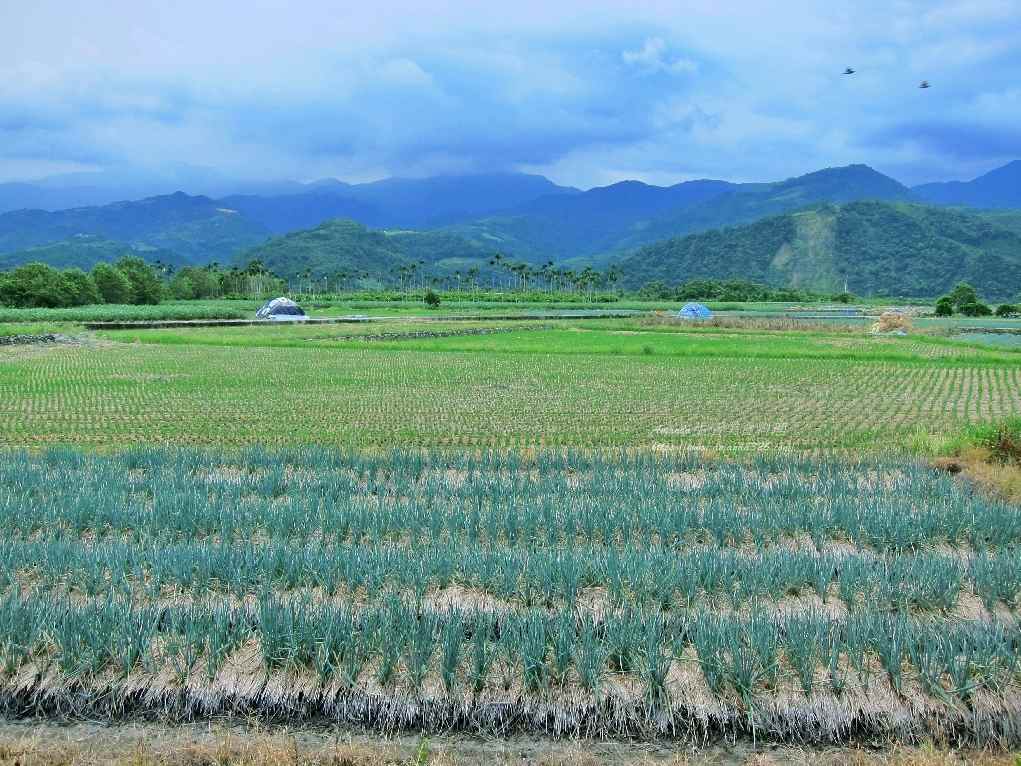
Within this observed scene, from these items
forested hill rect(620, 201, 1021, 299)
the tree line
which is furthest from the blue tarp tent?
forested hill rect(620, 201, 1021, 299)

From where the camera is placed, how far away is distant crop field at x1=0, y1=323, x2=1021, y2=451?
16.2 meters

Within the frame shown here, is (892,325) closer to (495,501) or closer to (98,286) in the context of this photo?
(495,501)

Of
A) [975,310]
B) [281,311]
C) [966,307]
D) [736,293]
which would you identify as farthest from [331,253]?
[975,310]

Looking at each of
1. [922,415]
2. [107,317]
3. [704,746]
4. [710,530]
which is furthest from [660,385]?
[107,317]

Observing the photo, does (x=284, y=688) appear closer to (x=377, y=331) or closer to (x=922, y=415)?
(x=922, y=415)

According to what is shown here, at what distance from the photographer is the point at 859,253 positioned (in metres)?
131

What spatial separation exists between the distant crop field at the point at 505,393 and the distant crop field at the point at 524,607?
18.6 ft

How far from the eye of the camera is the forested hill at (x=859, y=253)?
118 metres

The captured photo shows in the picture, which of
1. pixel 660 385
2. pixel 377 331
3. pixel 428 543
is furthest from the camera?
pixel 377 331

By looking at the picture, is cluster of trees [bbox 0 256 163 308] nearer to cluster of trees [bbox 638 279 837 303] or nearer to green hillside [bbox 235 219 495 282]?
green hillside [bbox 235 219 495 282]

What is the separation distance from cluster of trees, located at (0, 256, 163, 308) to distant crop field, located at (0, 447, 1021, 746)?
74114mm

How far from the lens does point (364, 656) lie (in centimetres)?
550

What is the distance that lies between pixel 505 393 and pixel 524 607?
16.2m

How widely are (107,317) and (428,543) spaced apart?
5735 centimetres
